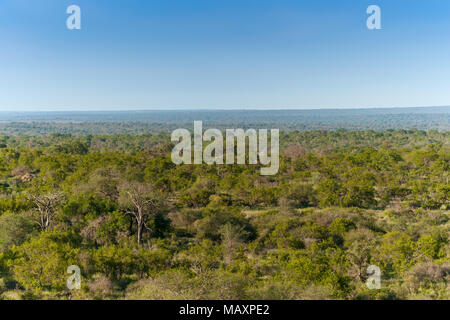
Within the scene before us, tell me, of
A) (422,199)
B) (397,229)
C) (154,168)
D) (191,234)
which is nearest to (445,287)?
(397,229)

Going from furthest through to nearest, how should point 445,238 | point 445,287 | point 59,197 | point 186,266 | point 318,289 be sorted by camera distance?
1. point 59,197
2. point 445,238
3. point 186,266
4. point 445,287
5. point 318,289

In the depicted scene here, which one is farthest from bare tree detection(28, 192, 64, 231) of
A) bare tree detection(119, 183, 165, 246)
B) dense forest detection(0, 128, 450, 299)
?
bare tree detection(119, 183, 165, 246)

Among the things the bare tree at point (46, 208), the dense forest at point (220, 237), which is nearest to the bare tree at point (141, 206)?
the dense forest at point (220, 237)

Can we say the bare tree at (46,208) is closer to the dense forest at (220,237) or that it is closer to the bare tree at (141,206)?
the dense forest at (220,237)

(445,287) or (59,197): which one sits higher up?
(59,197)

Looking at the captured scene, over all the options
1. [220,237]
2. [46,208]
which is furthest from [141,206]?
[46,208]
